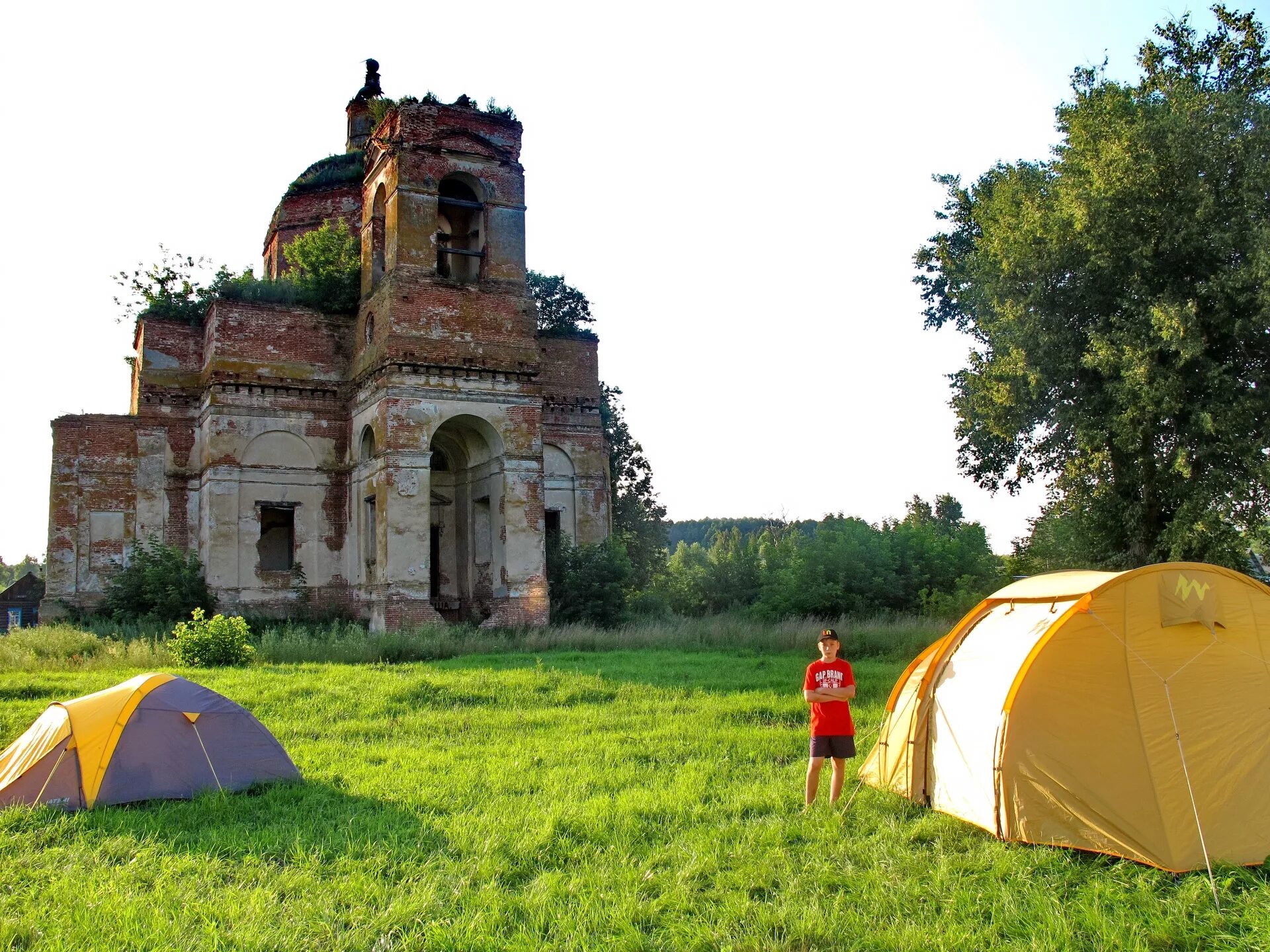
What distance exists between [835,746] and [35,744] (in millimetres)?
6571

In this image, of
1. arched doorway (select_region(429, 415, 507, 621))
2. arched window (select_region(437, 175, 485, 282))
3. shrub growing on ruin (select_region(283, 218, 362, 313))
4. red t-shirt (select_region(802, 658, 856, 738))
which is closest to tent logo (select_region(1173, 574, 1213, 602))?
red t-shirt (select_region(802, 658, 856, 738))

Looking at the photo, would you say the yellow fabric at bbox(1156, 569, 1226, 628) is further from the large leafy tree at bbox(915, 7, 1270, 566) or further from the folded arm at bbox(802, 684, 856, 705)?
the large leafy tree at bbox(915, 7, 1270, 566)

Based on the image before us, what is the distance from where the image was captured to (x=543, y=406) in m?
27.2

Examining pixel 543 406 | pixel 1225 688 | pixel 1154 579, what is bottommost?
pixel 1225 688

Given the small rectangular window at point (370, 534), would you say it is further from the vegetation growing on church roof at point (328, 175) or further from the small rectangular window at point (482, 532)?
the vegetation growing on church roof at point (328, 175)

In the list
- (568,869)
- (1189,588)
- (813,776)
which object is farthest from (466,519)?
(1189,588)

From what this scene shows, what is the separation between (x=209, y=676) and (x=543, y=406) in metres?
14.1

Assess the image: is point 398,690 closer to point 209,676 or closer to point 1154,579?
point 209,676

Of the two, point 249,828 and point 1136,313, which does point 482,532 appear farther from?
point 249,828

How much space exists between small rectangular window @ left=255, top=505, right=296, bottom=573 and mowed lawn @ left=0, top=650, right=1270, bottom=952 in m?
14.4

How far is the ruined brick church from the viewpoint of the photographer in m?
21.5

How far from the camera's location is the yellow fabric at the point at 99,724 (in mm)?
7871

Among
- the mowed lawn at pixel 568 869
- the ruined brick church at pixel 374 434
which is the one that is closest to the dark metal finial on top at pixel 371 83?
the ruined brick church at pixel 374 434

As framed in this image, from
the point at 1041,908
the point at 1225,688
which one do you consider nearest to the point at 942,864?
the point at 1041,908
